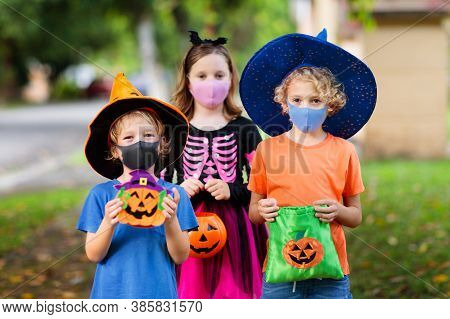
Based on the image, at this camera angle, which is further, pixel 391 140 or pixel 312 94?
pixel 391 140

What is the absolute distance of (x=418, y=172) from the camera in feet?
39.3

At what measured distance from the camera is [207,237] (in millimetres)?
3906

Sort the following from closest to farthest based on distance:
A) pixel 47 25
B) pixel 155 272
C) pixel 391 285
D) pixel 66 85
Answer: pixel 155 272
pixel 391 285
pixel 47 25
pixel 66 85

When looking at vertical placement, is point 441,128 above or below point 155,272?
above

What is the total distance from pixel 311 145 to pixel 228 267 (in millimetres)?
1047

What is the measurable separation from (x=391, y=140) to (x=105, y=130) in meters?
11.1

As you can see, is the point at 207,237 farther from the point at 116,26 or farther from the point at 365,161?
the point at 116,26

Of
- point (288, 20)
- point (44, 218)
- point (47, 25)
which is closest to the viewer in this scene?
point (44, 218)

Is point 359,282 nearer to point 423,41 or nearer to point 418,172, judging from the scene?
point 418,172

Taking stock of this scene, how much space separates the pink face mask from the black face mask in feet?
2.79

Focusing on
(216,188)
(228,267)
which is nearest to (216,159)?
(216,188)

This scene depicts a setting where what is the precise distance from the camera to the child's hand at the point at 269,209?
128 inches

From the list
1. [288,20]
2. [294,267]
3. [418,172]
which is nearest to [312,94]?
[294,267]

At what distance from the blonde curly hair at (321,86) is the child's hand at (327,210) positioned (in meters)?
0.42
